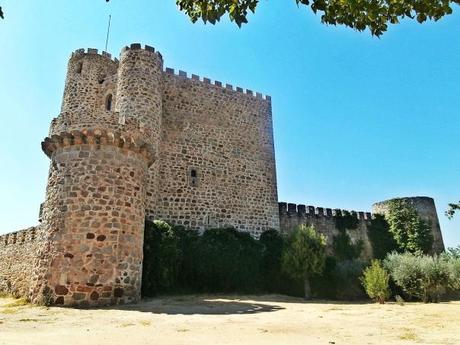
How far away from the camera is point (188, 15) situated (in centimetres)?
508

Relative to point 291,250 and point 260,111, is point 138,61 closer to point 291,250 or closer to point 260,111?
point 260,111

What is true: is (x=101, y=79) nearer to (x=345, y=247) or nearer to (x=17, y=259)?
(x=17, y=259)

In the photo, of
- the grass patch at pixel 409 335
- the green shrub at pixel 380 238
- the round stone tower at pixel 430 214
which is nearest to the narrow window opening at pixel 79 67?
the green shrub at pixel 380 238

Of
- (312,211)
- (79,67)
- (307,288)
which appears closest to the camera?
(307,288)

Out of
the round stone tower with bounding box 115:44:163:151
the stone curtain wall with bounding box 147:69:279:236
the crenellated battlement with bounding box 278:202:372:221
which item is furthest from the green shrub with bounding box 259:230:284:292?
the round stone tower with bounding box 115:44:163:151

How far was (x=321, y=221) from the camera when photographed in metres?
24.9

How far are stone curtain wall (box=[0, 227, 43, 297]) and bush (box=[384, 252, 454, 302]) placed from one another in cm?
1604

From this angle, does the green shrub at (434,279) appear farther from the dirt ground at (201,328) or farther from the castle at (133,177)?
the dirt ground at (201,328)

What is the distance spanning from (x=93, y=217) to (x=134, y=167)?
2.06m

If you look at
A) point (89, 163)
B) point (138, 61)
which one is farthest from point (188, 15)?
point (138, 61)

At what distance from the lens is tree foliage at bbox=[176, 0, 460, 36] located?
4.72m

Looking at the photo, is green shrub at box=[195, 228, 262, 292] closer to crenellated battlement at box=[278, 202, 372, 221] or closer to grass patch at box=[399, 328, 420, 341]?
crenellated battlement at box=[278, 202, 372, 221]

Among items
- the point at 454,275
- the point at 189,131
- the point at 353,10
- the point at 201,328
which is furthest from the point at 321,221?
the point at 353,10

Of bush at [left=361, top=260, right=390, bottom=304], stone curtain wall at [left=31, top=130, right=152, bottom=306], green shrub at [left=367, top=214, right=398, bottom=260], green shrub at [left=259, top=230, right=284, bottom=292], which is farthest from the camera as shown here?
green shrub at [left=367, top=214, right=398, bottom=260]
